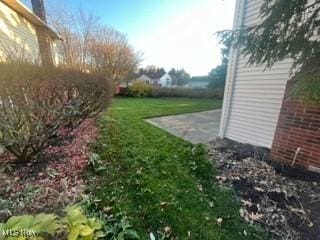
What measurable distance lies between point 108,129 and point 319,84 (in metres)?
→ 5.18

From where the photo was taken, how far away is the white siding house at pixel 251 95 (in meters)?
4.44

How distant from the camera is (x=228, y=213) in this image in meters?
2.55

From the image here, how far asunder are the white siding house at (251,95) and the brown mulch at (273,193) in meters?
0.73

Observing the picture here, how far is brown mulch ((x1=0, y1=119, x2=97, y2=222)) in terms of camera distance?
2447 millimetres

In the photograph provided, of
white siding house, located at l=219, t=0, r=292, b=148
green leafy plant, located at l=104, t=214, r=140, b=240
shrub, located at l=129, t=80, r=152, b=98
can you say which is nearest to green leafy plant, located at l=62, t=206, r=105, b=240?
green leafy plant, located at l=104, t=214, r=140, b=240

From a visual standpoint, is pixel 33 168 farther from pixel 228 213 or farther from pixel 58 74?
pixel 228 213

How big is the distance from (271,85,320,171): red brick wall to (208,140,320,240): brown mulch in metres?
0.26

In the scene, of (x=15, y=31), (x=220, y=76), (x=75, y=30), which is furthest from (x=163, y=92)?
(x=15, y=31)

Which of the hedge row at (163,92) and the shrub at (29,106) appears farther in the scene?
the hedge row at (163,92)

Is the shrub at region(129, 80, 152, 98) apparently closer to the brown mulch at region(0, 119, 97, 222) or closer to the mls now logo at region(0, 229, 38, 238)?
the brown mulch at region(0, 119, 97, 222)

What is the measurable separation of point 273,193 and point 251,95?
269 cm

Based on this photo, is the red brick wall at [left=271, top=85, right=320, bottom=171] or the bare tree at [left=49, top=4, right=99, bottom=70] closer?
the red brick wall at [left=271, top=85, right=320, bottom=171]

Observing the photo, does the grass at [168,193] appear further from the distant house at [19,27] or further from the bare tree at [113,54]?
the bare tree at [113,54]

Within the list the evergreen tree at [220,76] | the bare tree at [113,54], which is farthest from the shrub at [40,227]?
the evergreen tree at [220,76]
